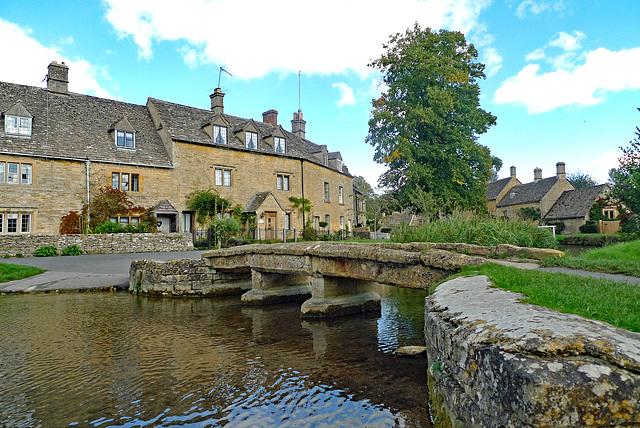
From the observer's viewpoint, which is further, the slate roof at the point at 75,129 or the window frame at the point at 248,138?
the window frame at the point at 248,138

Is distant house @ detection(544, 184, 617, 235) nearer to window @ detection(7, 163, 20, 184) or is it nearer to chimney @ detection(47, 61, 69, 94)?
chimney @ detection(47, 61, 69, 94)

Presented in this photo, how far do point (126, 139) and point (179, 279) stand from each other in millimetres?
16920

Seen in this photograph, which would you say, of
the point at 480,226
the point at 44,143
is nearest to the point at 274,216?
the point at 44,143

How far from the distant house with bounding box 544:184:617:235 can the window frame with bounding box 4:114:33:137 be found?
48.2m

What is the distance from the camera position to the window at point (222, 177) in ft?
94.9

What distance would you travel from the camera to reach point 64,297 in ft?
38.5

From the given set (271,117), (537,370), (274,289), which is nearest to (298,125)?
(271,117)

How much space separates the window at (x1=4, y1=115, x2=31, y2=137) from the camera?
22.4 meters

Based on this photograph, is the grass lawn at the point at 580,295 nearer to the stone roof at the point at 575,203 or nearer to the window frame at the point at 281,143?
the window frame at the point at 281,143

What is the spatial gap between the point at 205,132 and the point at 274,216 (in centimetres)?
813

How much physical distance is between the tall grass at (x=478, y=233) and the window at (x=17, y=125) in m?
23.0

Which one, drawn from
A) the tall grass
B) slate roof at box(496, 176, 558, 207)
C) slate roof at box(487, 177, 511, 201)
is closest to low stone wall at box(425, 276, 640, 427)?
the tall grass

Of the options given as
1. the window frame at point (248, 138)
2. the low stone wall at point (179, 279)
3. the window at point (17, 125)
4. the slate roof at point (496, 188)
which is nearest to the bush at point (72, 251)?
the window at point (17, 125)

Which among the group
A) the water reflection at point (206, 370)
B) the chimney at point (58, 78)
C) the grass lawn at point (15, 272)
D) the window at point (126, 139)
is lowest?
the water reflection at point (206, 370)
